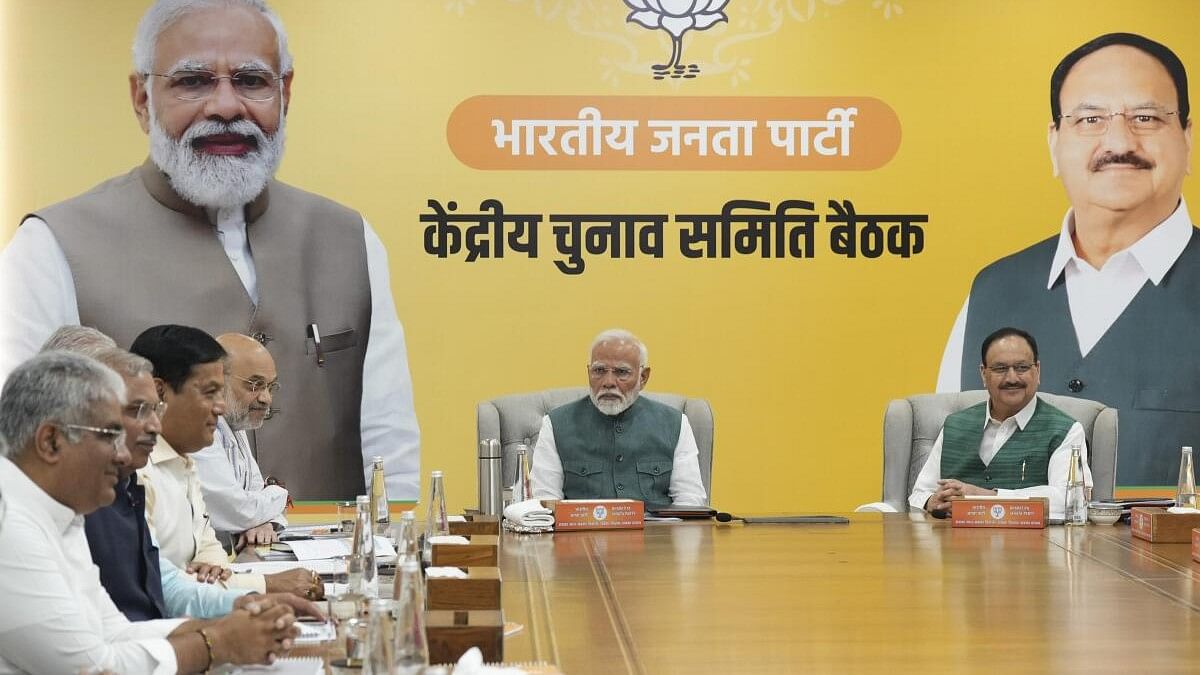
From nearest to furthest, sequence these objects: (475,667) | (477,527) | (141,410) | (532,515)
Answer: (475,667)
(141,410)
(477,527)
(532,515)

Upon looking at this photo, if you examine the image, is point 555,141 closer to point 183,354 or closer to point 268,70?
point 268,70

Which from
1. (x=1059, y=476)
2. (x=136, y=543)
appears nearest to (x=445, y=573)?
(x=136, y=543)

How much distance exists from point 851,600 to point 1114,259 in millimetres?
3702

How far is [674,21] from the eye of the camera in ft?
19.6

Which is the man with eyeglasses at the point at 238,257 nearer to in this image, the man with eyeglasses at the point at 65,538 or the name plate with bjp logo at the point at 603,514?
the name plate with bjp logo at the point at 603,514

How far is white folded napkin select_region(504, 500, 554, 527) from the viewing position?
407 centimetres

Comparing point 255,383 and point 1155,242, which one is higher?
point 1155,242

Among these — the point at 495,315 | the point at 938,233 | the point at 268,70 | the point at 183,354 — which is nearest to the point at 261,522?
the point at 183,354

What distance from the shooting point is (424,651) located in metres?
1.95

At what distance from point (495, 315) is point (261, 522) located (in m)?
2.06

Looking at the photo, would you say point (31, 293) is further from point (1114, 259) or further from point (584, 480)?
point (1114, 259)

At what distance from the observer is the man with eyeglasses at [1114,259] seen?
606cm

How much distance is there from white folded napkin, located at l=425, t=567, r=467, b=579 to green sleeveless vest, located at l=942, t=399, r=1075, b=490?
2.94 meters

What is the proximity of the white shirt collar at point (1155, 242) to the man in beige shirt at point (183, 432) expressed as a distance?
3.94 m
